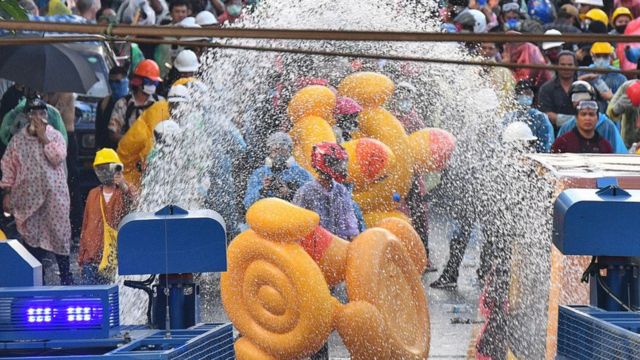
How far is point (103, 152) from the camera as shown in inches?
531

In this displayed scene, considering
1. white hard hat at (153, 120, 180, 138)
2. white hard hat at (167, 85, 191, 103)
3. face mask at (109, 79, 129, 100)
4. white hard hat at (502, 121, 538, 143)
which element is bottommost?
white hard hat at (502, 121, 538, 143)

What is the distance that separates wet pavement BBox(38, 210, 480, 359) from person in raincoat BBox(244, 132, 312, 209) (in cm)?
100

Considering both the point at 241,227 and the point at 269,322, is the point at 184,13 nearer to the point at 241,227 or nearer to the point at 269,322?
the point at 241,227

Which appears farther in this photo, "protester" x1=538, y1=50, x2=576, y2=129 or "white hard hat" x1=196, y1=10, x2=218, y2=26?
"white hard hat" x1=196, y1=10, x2=218, y2=26

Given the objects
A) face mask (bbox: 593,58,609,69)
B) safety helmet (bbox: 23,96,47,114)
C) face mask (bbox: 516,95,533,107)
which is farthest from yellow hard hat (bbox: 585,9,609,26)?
safety helmet (bbox: 23,96,47,114)

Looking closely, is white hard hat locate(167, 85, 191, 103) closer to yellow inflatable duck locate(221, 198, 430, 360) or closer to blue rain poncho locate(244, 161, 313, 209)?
blue rain poncho locate(244, 161, 313, 209)

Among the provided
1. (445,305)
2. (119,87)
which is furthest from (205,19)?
(445,305)

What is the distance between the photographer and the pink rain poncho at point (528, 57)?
1911cm

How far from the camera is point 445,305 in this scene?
13406 millimetres

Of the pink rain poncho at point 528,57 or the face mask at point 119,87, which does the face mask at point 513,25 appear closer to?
the pink rain poncho at point 528,57

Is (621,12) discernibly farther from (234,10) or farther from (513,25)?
(234,10)

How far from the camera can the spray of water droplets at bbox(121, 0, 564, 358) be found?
41.6ft

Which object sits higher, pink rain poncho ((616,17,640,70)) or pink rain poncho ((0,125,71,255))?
pink rain poncho ((616,17,640,70))

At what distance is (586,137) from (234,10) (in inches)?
335
